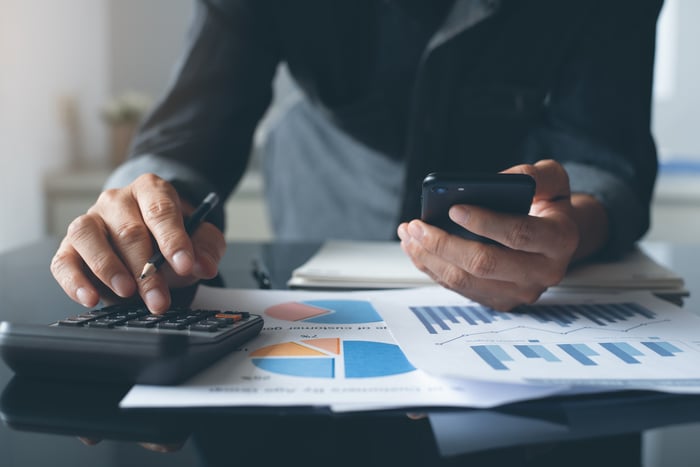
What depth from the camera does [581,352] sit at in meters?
0.41

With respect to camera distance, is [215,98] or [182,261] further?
[215,98]

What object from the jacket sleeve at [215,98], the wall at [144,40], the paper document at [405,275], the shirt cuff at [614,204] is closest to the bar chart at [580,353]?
the paper document at [405,275]

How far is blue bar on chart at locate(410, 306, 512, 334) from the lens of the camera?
48 centimetres

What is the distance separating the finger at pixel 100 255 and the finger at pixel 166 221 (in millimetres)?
33

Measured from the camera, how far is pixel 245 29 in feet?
3.09

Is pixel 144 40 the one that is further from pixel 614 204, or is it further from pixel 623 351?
pixel 623 351

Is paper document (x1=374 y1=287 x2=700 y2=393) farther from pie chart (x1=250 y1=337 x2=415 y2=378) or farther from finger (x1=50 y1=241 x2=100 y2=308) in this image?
finger (x1=50 y1=241 x2=100 y2=308)

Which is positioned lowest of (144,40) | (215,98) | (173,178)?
(173,178)

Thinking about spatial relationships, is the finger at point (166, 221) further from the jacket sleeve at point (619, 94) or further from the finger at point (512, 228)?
the jacket sleeve at point (619, 94)

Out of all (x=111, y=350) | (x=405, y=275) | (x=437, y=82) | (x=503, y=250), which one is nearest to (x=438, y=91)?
(x=437, y=82)

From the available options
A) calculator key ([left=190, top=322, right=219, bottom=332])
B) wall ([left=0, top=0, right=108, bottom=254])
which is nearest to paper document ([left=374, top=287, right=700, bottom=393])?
calculator key ([left=190, top=322, right=219, bottom=332])

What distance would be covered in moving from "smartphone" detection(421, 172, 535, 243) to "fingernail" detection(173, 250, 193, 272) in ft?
0.61

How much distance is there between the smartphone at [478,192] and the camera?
1.50 ft

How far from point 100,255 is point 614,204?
1.86 feet
